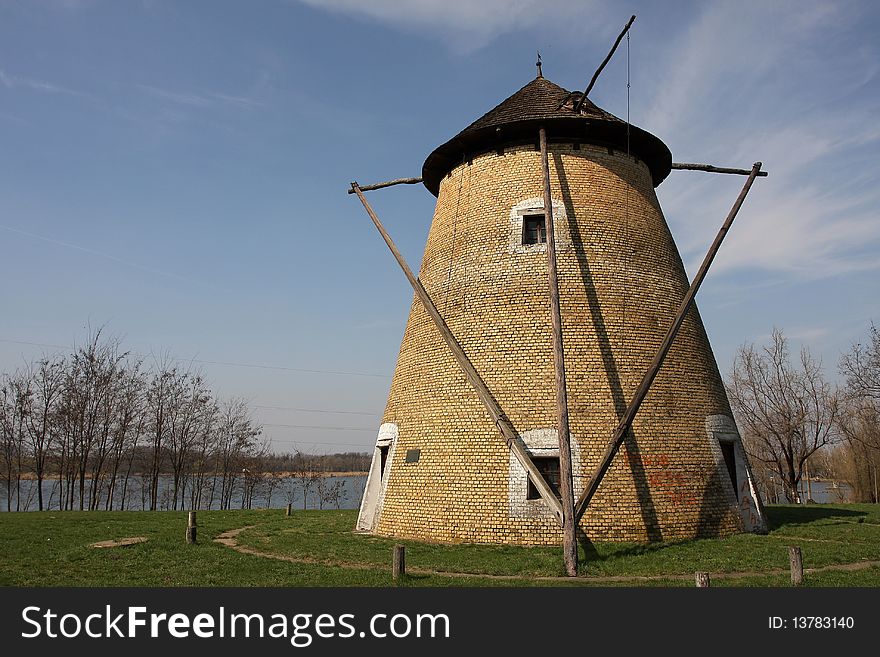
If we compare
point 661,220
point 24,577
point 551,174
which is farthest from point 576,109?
point 24,577

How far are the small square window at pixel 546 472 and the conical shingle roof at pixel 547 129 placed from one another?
7.32 m

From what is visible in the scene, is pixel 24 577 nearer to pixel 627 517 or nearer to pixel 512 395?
pixel 512 395

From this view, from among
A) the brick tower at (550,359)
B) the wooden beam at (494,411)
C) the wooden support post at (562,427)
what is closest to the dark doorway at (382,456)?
the brick tower at (550,359)

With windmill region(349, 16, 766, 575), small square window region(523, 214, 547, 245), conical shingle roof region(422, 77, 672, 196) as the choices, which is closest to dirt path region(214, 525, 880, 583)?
windmill region(349, 16, 766, 575)

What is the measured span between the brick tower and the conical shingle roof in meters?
0.05

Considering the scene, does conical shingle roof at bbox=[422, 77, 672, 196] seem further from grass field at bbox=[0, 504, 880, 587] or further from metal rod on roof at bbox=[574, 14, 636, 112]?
grass field at bbox=[0, 504, 880, 587]

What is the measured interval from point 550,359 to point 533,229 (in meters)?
3.27

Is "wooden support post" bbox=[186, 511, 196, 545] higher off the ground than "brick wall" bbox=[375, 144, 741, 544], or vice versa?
"brick wall" bbox=[375, 144, 741, 544]

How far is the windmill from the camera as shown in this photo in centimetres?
1170

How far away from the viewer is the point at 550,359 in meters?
12.5

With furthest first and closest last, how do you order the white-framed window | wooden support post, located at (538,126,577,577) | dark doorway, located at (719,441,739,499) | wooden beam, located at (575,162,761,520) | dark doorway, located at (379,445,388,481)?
dark doorway, located at (379,445,388,481) < the white-framed window < dark doorway, located at (719,441,739,499) < wooden beam, located at (575,162,761,520) < wooden support post, located at (538,126,577,577)

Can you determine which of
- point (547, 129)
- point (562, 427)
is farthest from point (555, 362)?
point (547, 129)

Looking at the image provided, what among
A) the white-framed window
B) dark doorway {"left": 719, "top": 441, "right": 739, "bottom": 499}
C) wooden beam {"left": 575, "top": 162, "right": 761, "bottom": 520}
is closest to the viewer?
wooden beam {"left": 575, "top": 162, "right": 761, "bottom": 520}

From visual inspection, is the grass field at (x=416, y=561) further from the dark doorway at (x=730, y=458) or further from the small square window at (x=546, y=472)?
the dark doorway at (x=730, y=458)
